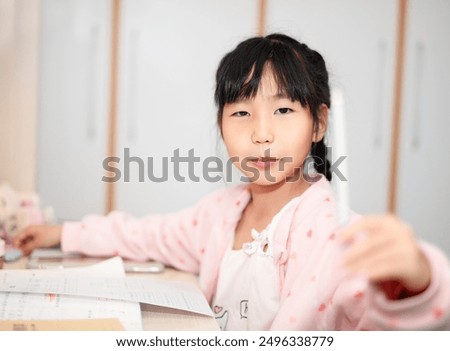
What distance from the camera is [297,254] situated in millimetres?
524

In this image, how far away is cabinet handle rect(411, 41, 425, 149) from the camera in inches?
41.5

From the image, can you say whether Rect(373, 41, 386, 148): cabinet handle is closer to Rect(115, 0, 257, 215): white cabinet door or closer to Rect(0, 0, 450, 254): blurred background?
Rect(0, 0, 450, 254): blurred background

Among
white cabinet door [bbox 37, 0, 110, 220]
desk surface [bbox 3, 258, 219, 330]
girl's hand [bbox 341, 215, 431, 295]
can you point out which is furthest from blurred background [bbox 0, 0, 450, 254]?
girl's hand [bbox 341, 215, 431, 295]

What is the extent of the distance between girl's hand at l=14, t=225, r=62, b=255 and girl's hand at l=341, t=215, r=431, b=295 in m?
0.53

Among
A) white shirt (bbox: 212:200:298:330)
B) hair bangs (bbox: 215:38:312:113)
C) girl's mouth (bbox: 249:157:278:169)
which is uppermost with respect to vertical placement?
hair bangs (bbox: 215:38:312:113)

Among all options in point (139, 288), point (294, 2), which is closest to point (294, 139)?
point (139, 288)

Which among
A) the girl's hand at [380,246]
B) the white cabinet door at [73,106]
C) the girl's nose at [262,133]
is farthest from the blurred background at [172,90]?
the girl's hand at [380,246]

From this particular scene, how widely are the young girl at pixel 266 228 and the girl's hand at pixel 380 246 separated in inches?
2.5

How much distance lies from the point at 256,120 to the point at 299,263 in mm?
161

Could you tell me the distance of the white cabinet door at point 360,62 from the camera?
1018 mm

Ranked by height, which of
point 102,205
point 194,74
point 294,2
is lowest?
point 102,205

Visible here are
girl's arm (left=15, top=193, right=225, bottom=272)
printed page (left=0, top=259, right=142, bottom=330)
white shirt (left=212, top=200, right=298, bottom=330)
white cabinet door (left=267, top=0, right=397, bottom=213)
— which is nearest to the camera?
printed page (left=0, top=259, right=142, bottom=330)

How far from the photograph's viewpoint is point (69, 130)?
1.40m
